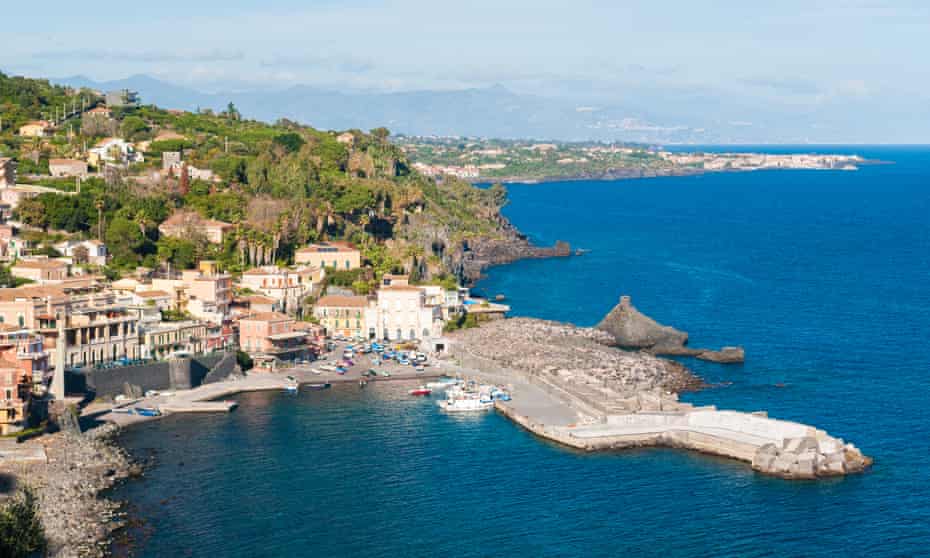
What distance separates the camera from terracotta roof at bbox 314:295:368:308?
76.6 metres

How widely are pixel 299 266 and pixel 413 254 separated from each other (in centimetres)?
1018

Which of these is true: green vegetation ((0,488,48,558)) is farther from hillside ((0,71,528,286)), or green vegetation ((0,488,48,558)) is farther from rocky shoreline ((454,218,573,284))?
rocky shoreline ((454,218,573,284))

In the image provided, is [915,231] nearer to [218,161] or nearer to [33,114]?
[218,161]

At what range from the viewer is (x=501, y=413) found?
5894cm

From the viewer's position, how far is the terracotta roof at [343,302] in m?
76.6

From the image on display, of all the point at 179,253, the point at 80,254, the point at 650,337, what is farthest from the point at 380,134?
the point at 650,337

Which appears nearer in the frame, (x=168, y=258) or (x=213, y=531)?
(x=213, y=531)

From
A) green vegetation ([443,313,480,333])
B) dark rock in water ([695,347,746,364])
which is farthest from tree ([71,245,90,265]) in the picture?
dark rock in water ([695,347,746,364])

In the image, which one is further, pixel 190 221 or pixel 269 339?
pixel 190 221

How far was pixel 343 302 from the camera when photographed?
3031 inches

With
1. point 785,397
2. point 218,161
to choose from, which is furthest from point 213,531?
point 218,161

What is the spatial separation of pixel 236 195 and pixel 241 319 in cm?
2656

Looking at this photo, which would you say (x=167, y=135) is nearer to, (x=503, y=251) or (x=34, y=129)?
(x=34, y=129)

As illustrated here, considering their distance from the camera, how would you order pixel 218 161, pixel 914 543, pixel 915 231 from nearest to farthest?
1. pixel 914 543
2. pixel 218 161
3. pixel 915 231
